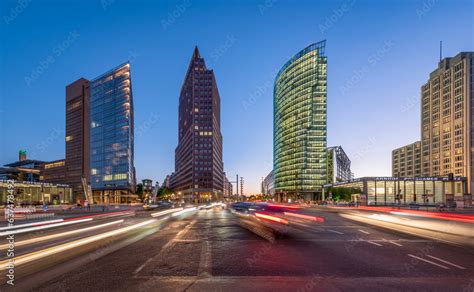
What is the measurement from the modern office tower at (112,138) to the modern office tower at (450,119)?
440 ft

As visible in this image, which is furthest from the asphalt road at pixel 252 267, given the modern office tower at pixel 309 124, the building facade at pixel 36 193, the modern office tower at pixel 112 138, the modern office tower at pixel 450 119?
the modern office tower at pixel 309 124

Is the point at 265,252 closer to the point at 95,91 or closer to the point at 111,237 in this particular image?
the point at 111,237

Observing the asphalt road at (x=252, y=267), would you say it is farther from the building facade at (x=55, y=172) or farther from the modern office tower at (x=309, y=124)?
Result: the building facade at (x=55, y=172)

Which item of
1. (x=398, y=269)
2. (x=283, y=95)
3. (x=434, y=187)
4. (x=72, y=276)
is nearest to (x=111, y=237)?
(x=72, y=276)

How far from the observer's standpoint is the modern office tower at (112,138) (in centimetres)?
14025

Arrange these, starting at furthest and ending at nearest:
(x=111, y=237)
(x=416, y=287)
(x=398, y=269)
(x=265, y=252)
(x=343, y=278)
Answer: (x=111, y=237)
(x=265, y=252)
(x=398, y=269)
(x=343, y=278)
(x=416, y=287)

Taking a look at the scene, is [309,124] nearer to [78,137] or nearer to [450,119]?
[450,119]

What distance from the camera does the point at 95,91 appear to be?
155m

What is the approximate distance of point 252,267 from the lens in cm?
993

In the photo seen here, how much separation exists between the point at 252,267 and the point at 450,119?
164 metres

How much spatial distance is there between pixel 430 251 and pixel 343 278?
257 inches

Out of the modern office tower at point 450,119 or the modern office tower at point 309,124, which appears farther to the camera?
the modern office tower at point 309,124

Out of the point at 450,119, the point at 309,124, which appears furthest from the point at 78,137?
the point at 450,119

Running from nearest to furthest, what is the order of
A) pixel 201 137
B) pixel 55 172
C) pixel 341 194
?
pixel 341 194 < pixel 55 172 < pixel 201 137
